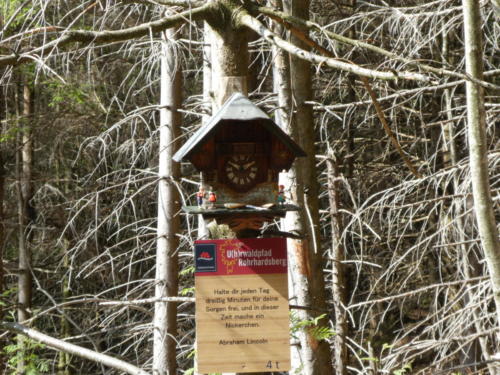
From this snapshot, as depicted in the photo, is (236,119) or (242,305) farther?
(242,305)

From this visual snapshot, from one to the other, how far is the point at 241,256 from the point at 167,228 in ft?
10.1

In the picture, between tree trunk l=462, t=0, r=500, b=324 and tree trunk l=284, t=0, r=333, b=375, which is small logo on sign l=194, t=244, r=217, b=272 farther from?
tree trunk l=284, t=0, r=333, b=375

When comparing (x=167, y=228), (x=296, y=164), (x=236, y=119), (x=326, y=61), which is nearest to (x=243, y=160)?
(x=236, y=119)

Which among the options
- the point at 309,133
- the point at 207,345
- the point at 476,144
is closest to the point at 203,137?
the point at 207,345

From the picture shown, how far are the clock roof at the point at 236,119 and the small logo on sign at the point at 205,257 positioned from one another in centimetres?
54

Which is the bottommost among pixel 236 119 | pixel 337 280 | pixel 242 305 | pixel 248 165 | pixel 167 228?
pixel 242 305

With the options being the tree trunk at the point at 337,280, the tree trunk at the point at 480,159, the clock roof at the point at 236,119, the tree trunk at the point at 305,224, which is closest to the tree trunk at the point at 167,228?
the tree trunk at the point at 305,224

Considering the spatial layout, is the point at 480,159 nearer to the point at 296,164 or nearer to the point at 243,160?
the point at 243,160

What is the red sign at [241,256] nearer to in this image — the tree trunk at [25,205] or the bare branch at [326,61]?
the bare branch at [326,61]

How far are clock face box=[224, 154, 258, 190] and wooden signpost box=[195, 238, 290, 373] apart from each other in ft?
1.53

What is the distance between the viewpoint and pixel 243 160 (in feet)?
14.8

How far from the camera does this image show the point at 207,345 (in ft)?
13.4

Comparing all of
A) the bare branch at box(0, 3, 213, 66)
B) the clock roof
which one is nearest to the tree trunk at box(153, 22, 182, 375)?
the bare branch at box(0, 3, 213, 66)

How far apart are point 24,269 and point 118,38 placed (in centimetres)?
779
